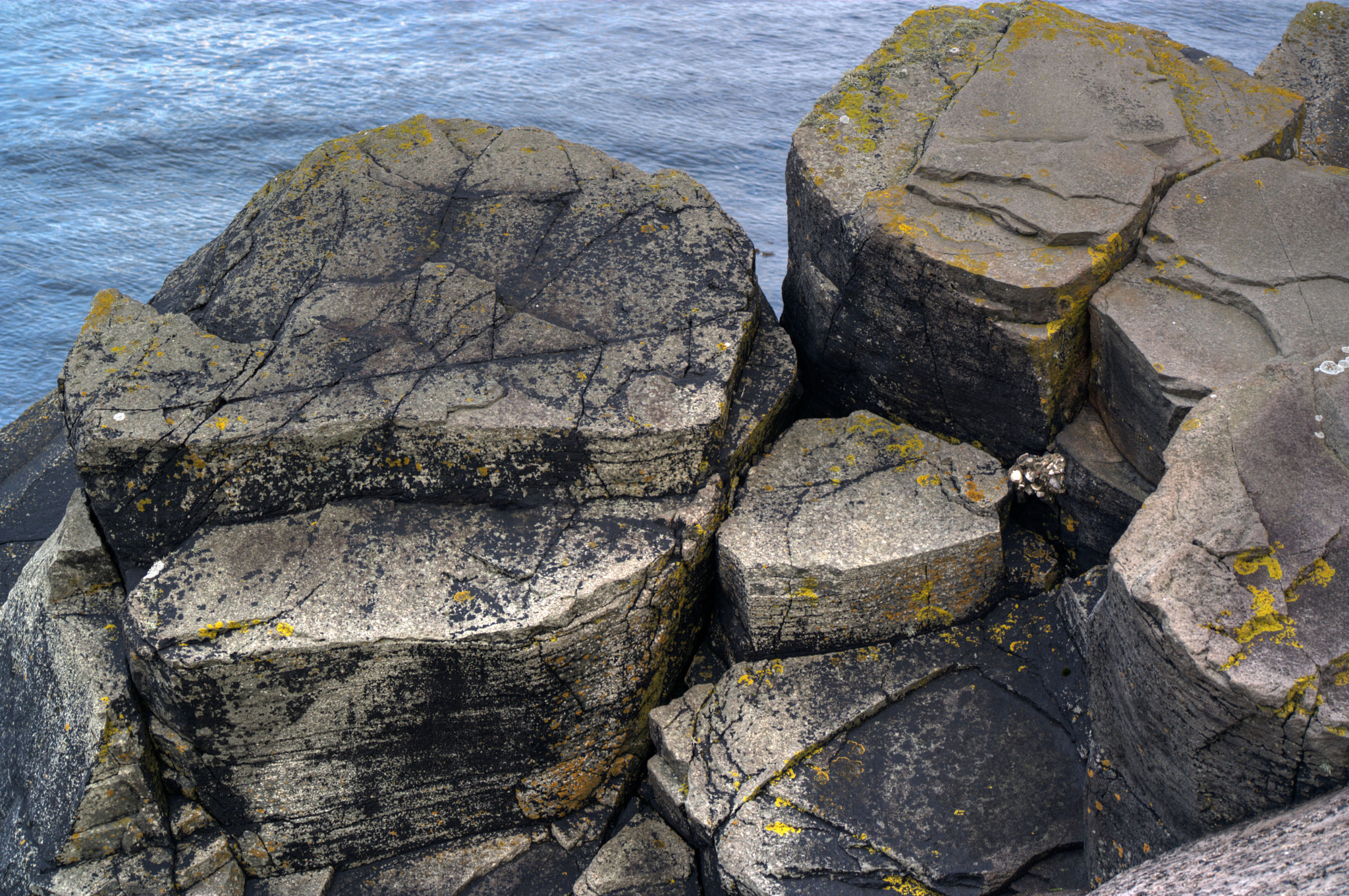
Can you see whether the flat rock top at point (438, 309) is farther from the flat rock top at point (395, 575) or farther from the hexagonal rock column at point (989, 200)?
the hexagonal rock column at point (989, 200)

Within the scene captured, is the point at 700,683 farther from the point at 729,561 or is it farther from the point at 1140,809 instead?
the point at 1140,809

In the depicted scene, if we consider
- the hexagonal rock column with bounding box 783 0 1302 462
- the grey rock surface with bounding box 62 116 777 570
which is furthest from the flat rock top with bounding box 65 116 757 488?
the hexagonal rock column with bounding box 783 0 1302 462

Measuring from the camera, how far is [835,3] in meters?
11.7

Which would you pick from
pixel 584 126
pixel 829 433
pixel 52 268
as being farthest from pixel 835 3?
pixel 829 433

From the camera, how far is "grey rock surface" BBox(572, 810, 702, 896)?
314 cm

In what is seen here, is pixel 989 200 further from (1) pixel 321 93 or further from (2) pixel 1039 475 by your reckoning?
(1) pixel 321 93

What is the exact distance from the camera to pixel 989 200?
3436mm

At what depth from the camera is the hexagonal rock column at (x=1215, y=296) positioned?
3006mm

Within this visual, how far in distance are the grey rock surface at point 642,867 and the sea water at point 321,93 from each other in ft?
17.9

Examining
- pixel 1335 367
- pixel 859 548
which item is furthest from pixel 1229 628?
pixel 859 548

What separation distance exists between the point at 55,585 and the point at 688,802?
2.31m

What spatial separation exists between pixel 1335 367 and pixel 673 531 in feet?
6.42

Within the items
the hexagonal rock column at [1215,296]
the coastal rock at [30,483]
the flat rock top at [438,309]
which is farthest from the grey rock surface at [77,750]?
the hexagonal rock column at [1215,296]

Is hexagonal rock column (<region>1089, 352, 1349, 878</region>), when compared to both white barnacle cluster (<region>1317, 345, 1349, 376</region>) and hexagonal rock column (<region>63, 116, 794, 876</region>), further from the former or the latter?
hexagonal rock column (<region>63, 116, 794, 876</region>)
